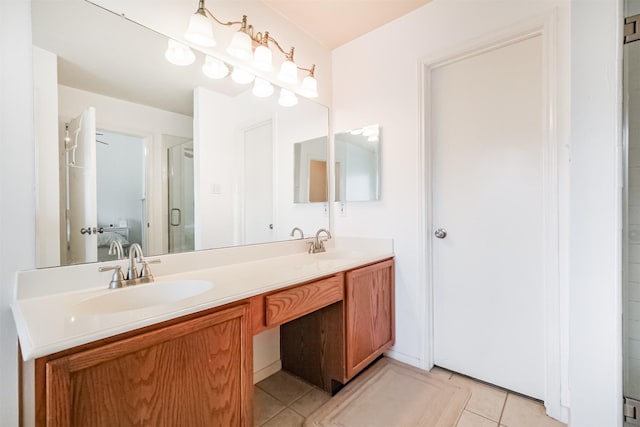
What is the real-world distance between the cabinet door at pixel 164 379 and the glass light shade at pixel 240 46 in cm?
137

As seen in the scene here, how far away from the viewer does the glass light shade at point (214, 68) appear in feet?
5.08

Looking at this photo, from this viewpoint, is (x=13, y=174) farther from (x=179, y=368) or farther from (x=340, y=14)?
(x=340, y=14)

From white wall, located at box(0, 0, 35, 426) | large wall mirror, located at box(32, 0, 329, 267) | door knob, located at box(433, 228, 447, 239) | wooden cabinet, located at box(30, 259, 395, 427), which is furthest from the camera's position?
door knob, located at box(433, 228, 447, 239)

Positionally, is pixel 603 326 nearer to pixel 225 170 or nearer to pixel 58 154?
pixel 225 170

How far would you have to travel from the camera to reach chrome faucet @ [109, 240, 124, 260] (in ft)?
3.99

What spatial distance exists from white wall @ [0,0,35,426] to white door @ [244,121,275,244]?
94cm

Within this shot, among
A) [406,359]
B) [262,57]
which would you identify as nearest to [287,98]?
[262,57]

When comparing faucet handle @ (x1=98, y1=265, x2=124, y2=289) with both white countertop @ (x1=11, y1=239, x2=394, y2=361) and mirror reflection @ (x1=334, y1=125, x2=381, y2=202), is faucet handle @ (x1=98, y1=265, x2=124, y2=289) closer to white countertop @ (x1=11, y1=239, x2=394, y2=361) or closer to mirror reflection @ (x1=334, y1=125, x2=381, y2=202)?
white countertop @ (x1=11, y1=239, x2=394, y2=361)

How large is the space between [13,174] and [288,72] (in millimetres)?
1479

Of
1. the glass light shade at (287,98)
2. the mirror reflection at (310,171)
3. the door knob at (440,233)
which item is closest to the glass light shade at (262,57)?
the glass light shade at (287,98)

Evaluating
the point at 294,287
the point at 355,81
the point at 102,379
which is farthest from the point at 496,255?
the point at 102,379

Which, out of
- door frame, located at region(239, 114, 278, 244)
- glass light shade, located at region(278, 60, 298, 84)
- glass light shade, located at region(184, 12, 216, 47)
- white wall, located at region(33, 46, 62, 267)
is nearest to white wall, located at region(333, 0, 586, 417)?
glass light shade, located at region(278, 60, 298, 84)

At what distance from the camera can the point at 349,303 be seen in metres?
1.61

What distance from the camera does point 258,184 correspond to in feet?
6.07
